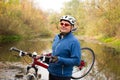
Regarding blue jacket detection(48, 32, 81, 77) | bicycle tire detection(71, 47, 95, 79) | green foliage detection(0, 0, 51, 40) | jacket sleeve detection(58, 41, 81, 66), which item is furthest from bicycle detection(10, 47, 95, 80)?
green foliage detection(0, 0, 51, 40)

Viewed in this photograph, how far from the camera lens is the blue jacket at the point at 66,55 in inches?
Result: 215

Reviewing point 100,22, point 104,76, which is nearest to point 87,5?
point 100,22

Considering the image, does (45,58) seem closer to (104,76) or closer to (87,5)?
(104,76)

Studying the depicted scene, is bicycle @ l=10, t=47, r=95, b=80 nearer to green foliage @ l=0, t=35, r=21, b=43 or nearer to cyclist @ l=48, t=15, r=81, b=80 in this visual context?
cyclist @ l=48, t=15, r=81, b=80

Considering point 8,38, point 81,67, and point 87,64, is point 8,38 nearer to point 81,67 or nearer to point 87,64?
point 87,64

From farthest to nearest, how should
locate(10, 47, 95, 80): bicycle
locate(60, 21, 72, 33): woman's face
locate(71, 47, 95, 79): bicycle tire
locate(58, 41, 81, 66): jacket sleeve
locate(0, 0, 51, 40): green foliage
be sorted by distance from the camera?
locate(0, 0, 51, 40): green foliage
locate(71, 47, 95, 79): bicycle tire
locate(10, 47, 95, 80): bicycle
locate(60, 21, 72, 33): woman's face
locate(58, 41, 81, 66): jacket sleeve

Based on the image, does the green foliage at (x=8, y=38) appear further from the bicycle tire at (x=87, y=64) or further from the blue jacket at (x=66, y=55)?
the blue jacket at (x=66, y=55)

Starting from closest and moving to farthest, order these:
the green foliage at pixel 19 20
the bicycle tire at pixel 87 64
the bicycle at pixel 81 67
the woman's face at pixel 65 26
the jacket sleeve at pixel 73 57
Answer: the jacket sleeve at pixel 73 57 → the woman's face at pixel 65 26 → the bicycle at pixel 81 67 → the bicycle tire at pixel 87 64 → the green foliage at pixel 19 20

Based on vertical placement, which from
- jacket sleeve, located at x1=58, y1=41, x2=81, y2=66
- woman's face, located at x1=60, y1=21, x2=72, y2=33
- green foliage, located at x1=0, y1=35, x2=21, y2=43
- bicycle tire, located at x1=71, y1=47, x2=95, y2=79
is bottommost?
green foliage, located at x1=0, y1=35, x2=21, y2=43

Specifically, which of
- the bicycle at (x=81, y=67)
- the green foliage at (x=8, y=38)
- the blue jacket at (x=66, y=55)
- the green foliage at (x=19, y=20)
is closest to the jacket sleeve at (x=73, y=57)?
the blue jacket at (x=66, y=55)

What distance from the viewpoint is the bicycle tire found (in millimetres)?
9281

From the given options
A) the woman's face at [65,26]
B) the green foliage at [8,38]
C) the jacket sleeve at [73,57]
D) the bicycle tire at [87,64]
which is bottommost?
the green foliage at [8,38]

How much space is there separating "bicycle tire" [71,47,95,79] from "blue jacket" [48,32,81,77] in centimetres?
329

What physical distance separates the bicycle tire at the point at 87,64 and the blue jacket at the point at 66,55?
3.29 metres
